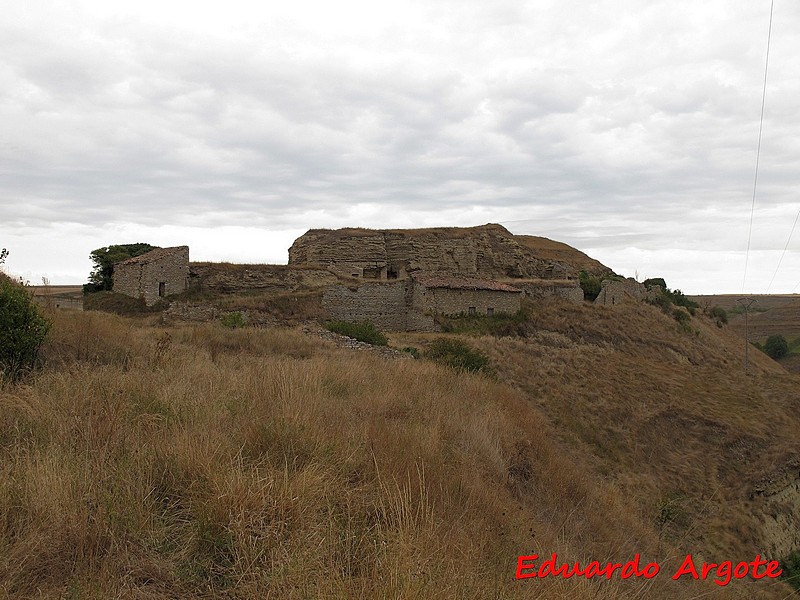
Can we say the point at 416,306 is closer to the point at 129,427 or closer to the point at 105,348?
the point at 105,348

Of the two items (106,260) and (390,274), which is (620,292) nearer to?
(390,274)

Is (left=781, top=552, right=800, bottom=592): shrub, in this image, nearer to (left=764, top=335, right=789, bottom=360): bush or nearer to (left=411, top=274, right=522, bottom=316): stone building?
(left=411, top=274, right=522, bottom=316): stone building

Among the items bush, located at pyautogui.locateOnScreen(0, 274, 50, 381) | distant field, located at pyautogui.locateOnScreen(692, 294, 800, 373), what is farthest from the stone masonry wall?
distant field, located at pyautogui.locateOnScreen(692, 294, 800, 373)

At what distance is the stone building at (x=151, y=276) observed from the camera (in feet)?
75.9

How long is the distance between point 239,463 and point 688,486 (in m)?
13.3

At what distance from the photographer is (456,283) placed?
87.0 ft

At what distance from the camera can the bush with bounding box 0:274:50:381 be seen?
671 cm

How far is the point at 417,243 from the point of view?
3222 centimetres

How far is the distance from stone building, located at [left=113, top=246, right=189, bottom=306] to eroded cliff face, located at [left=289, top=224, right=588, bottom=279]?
6.92 metres

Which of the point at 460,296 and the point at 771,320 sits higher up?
the point at 460,296

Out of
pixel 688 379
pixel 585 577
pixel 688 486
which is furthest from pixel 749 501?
pixel 585 577

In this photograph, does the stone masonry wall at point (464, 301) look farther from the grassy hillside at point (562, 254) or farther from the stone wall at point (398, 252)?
the grassy hillside at point (562, 254)

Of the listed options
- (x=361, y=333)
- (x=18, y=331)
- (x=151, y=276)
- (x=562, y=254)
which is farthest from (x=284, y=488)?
(x=562, y=254)

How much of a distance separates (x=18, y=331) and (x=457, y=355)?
1200 centimetres
